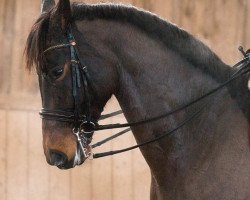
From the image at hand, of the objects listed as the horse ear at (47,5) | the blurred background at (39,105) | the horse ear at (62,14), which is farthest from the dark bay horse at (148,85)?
the blurred background at (39,105)

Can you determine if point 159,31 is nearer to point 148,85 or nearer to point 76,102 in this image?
point 148,85

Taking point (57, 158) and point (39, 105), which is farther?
point (39, 105)

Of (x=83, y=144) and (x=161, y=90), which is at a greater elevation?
(x=161, y=90)

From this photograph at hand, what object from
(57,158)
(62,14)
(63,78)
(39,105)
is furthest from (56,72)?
(39,105)

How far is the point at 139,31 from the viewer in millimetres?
2439

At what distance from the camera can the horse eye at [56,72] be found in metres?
2.34

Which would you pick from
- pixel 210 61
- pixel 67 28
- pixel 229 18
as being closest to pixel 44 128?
pixel 67 28

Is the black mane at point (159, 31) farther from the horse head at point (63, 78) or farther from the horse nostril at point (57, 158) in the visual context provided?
the horse nostril at point (57, 158)

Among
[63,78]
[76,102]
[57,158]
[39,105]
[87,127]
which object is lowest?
[57,158]

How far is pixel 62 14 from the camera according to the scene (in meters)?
2.33

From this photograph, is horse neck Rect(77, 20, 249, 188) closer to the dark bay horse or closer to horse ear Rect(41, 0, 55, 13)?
the dark bay horse

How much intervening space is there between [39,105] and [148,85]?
2604mm

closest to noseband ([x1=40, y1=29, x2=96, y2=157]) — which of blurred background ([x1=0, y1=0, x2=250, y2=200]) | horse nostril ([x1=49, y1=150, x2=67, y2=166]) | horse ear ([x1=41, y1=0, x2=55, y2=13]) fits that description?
horse nostril ([x1=49, y1=150, x2=67, y2=166])

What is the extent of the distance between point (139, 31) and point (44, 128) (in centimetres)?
65
